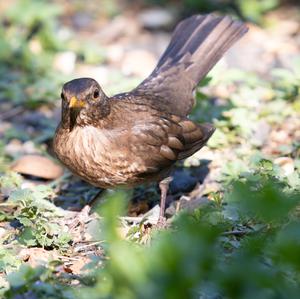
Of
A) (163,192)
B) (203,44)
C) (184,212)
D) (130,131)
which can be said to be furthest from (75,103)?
(184,212)

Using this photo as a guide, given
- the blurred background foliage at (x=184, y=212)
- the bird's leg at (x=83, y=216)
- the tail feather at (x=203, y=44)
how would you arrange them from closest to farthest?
the blurred background foliage at (x=184, y=212) → the bird's leg at (x=83, y=216) → the tail feather at (x=203, y=44)

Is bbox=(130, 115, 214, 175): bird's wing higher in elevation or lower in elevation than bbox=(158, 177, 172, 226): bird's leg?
higher

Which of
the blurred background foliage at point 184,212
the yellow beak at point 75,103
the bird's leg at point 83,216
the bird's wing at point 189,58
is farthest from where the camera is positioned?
the bird's wing at point 189,58

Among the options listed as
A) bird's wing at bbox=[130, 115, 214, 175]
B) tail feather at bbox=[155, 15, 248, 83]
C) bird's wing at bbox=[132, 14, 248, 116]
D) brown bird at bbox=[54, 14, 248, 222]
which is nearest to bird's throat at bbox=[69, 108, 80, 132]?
brown bird at bbox=[54, 14, 248, 222]

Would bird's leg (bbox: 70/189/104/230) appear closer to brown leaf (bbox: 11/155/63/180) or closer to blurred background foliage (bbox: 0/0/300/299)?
blurred background foliage (bbox: 0/0/300/299)

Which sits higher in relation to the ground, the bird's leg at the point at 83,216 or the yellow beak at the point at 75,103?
the yellow beak at the point at 75,103

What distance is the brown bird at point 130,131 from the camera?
525 cm

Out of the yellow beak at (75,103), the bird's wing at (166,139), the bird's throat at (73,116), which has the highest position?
the yellow beak at (75,103)

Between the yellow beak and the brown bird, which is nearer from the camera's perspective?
the yellow beak

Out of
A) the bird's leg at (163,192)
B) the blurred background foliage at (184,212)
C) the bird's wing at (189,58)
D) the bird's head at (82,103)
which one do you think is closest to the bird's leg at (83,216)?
the blurred background foliage at (184,212)

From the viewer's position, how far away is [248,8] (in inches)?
380

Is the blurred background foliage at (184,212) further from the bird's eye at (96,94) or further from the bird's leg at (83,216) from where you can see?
the bird's eye at (96,94)

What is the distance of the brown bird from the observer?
5254mm

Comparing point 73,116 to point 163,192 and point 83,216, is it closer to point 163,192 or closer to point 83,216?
point 83,216
